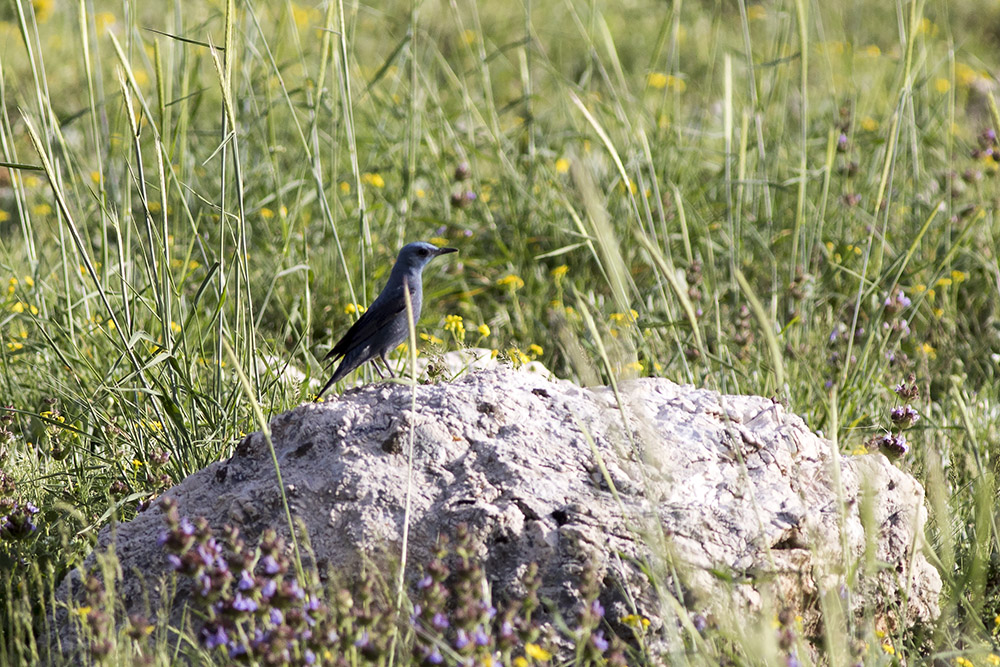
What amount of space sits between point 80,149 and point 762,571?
508 centimetres

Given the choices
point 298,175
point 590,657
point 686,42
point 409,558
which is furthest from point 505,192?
point 686,42

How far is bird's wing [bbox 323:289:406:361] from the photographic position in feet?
10.2

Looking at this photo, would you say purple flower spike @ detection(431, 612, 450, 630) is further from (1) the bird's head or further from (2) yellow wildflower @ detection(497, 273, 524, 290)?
(2) yellow wildflower @ detection(497, 273, 524, 290)

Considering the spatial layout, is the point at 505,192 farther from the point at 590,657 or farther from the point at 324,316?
the point at 590,657

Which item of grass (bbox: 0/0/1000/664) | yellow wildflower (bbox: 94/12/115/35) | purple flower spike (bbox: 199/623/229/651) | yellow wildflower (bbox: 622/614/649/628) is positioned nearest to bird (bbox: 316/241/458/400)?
grass (bbox: 0/0/1000/664)

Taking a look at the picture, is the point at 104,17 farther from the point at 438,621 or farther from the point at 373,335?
the point at 438,621

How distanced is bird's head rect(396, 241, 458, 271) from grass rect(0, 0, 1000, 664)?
6.0 inches

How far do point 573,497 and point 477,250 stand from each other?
2.61m

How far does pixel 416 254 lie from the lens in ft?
11.4

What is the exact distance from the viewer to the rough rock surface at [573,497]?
86.1 inches

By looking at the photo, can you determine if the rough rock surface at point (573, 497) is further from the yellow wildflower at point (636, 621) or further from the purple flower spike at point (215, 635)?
the purple flower spike at point (215, 635)

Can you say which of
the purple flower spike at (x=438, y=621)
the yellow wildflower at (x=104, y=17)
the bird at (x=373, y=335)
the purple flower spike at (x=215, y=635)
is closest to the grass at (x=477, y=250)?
the bird at (x=373, y=335)

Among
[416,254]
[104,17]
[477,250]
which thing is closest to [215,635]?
[416,254]

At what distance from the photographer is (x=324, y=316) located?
4.22m
